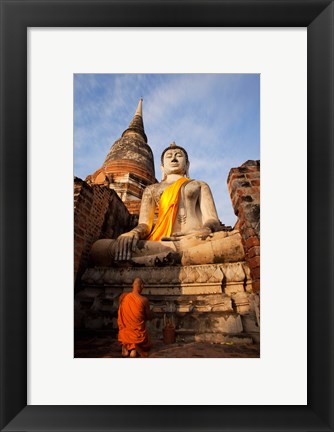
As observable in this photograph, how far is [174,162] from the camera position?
13.2 ft

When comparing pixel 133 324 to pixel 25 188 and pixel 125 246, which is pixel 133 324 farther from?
pixel 25 188

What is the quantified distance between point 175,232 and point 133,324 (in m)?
1.68

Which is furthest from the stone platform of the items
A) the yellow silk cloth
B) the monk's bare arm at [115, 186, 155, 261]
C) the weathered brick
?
the yellow silk cloth

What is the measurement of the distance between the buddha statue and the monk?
0.71 m

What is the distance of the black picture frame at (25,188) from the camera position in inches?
74.4

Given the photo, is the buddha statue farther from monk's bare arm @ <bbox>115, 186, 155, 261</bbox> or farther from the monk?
the monk

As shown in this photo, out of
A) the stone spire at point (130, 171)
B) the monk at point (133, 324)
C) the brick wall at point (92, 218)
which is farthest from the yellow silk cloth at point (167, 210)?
the stone spire at point (130, 171)

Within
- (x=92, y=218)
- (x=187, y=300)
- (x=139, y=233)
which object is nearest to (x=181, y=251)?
(x=187, y=300)

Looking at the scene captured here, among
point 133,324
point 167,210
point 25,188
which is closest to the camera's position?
point 25,188

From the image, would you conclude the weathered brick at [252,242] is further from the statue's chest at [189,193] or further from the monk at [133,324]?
the statue's chest at [189,193]

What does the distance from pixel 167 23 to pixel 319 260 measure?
211cm

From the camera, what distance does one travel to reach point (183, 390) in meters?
1.95

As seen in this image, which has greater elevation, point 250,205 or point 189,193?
point 189,193

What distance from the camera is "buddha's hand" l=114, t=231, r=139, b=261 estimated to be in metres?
3.15
